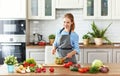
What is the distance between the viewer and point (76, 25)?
6.10 metres

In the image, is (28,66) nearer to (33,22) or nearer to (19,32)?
(19,32)

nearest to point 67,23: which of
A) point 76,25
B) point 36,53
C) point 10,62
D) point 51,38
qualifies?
point 10,62

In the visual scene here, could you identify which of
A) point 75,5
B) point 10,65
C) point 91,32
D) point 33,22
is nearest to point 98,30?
point 91,32

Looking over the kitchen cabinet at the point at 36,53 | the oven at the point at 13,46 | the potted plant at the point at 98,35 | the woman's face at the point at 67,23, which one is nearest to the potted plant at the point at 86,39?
the potted plant at the point at 98,35

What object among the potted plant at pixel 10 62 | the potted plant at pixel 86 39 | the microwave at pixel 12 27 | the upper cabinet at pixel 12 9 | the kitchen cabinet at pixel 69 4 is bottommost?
the potted plant at pixel 10 62

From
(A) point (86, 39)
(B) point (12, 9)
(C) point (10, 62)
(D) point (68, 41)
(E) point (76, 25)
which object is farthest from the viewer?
(E) point (76, 25)

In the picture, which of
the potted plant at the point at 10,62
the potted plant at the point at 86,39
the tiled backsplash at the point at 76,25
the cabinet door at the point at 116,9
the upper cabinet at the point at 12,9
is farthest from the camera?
the tiled backsplash at the point at 76,25

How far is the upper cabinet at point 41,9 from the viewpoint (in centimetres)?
573

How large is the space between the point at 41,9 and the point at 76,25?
0.87 m

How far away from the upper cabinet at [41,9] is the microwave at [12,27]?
0.34 metres

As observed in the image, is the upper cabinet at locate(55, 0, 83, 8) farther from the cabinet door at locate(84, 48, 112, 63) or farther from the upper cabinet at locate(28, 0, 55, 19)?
the cabinet door at locate(84, 48, 112, 63)

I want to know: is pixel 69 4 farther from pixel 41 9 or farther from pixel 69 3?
pixel 41 9

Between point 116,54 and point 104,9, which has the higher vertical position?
point 104,9

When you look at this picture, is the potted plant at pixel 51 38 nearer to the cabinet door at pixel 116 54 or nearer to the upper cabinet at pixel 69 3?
the upper cabinet at pixel 69 3
